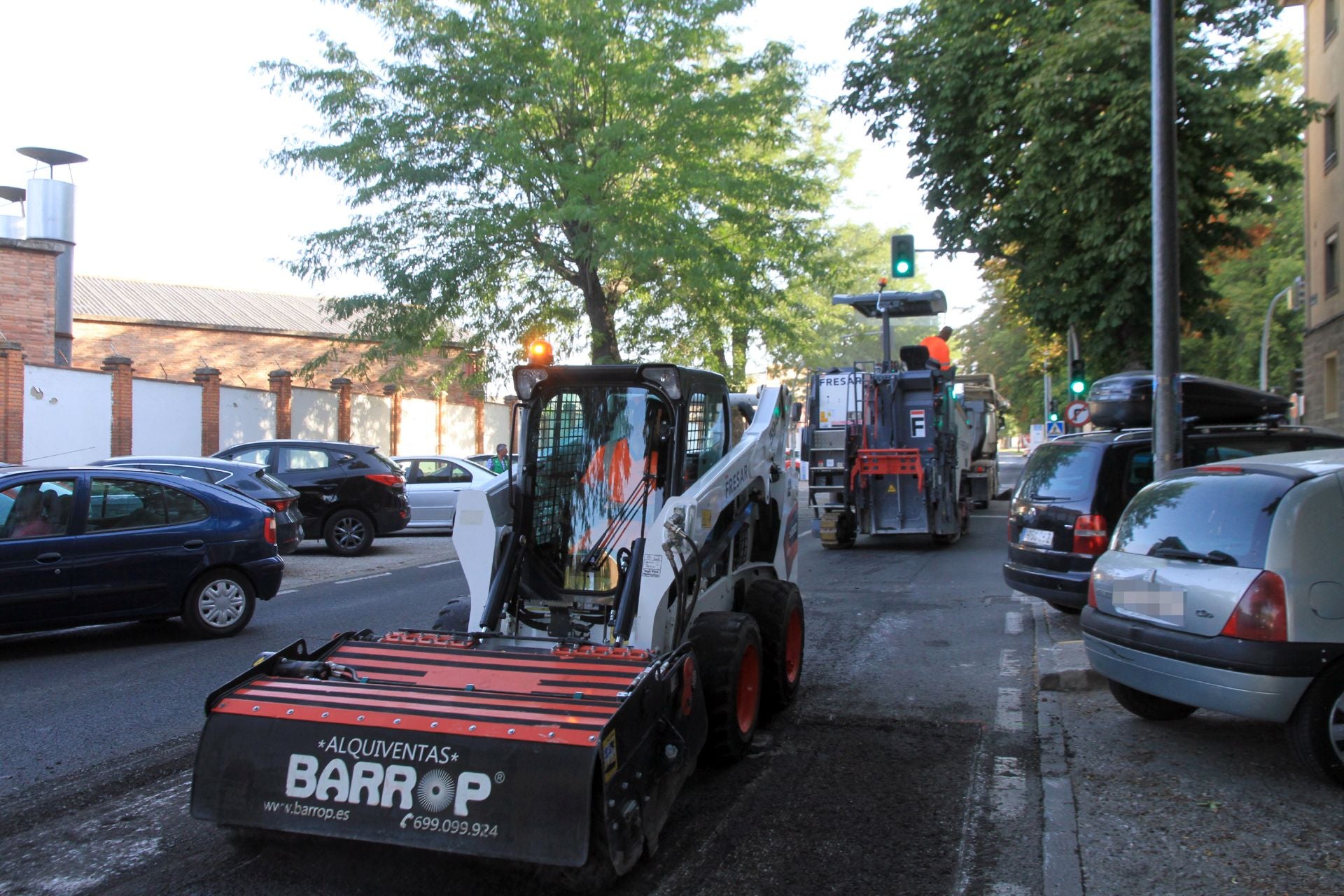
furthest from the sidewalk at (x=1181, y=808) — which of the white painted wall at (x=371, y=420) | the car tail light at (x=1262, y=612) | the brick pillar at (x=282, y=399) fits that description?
the white painted wall at (x=371, y=420)

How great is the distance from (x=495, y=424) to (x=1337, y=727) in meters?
36.3

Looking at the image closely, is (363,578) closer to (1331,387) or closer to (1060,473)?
(1060,473)

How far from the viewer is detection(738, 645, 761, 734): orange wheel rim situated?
18.3 ft

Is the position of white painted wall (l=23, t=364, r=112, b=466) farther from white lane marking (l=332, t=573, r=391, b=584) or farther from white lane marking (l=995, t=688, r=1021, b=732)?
white lane marking (l=995, t=688, r=1021, b=732)

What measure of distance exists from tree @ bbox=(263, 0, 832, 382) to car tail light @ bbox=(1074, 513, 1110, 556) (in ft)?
40.8

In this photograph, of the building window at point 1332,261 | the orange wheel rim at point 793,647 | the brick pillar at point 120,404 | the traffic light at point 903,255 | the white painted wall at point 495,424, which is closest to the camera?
the orange wheel rim at point 793,647

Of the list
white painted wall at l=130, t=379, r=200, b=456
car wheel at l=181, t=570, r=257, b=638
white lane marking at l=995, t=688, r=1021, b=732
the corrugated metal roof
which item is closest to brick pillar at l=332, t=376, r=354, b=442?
white painted wall at l=130, t=379, r=200, b=456

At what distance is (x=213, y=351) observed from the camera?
40438mm

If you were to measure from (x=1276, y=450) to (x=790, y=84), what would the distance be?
1547 centimetres

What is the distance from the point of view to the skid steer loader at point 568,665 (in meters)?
3.84

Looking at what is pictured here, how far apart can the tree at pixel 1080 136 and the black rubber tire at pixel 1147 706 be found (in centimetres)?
1280

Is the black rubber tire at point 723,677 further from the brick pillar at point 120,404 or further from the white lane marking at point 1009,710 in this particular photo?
the brick pillar at point 120,404

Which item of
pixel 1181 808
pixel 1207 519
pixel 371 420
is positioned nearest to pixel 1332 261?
pixel 1207 519

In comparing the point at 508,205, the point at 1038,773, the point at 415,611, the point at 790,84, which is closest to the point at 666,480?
the point at 1038,773
